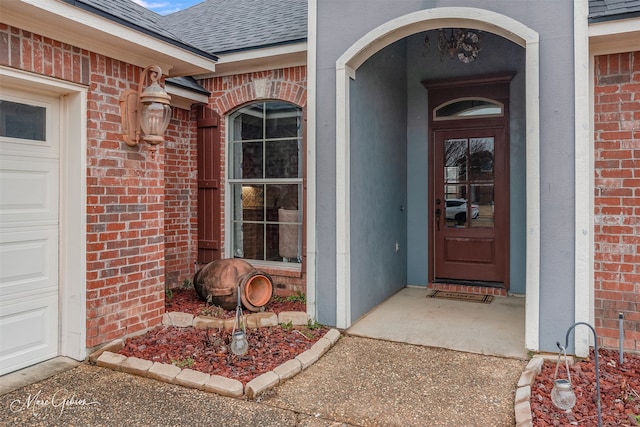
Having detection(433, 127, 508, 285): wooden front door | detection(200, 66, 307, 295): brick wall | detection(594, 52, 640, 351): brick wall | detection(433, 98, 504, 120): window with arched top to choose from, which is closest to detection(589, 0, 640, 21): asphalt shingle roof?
detection(594, 52, 640, 351): brick wall

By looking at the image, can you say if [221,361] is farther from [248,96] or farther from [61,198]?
[248,96]

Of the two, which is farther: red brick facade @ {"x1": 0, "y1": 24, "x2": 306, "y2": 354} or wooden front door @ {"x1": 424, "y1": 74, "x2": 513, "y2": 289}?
wooden front door @ {"x1": 424, "y1": 74, "x2": 513, "y2": 289}

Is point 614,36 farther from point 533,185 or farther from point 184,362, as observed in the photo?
point 184,362

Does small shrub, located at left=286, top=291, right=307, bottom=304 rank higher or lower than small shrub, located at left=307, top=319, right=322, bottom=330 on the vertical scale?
higher

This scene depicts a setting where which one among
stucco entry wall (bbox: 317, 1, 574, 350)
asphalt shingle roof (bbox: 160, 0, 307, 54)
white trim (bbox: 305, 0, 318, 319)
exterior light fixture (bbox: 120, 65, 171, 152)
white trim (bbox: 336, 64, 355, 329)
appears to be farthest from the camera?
asphalt shingle roof (bbox: 160, 0, 307, 54)

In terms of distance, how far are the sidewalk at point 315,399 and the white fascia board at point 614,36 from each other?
8.84 ft

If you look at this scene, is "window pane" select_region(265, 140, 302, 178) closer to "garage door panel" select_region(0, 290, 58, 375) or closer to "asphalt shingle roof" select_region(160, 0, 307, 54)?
"asphalt shingle roof" select_region(160, 0, 307, 54)

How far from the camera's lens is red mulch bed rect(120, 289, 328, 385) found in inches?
138

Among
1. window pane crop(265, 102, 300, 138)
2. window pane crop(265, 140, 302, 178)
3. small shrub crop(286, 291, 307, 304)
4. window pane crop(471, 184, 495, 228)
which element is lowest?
small shrub crop(286, 291, 307, 304)

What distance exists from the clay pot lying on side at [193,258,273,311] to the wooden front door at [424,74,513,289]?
8.32 ft

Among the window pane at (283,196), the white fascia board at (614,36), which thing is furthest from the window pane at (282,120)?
the white fascia board at (614,36)

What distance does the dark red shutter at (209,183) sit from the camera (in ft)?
19.0

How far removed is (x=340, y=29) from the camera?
14.5ft

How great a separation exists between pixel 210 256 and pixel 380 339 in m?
2.71
